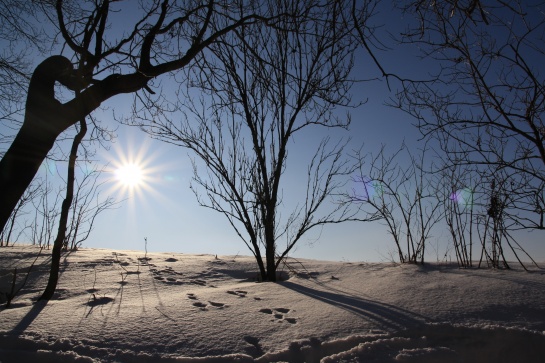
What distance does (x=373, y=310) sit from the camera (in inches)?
84.3

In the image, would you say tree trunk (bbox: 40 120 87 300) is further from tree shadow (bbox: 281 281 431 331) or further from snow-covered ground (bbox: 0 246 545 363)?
tree shadow (bbox: 281 281 431 331)

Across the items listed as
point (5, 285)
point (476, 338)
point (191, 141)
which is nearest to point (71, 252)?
point (5, 285)

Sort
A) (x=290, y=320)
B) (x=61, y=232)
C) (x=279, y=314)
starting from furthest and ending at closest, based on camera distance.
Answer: (x=61, y=232), (x=279, y=314), (x=290, y=320)

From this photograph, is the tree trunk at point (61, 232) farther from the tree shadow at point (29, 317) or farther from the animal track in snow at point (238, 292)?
the animal track in snow at point (238, 292)

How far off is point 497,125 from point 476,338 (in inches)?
58.8

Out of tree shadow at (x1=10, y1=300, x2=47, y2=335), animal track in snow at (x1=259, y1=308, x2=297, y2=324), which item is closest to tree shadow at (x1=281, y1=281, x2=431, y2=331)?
animal track in snow at (x1=259, y1=308, x2=297, y2=324)

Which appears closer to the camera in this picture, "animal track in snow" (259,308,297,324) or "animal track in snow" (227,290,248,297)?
"animal track in snow" (259,308,297,324)

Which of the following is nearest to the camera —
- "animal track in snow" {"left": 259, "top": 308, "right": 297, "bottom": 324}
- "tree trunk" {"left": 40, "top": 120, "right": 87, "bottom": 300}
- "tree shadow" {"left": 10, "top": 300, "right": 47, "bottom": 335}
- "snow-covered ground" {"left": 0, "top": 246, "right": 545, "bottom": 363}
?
"snow-covered ground" {"left": 0, "top": 246, "right": 545, "bottom": 363}

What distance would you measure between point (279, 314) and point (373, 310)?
1.81 ft

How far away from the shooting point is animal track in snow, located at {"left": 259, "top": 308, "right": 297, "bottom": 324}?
2.06 m

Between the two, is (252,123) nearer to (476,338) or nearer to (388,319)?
(388,319)

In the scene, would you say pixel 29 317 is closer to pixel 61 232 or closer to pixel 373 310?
pixel 61 232

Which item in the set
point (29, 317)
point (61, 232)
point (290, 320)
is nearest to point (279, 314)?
point (290, 320)

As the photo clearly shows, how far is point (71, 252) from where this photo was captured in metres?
4.41
